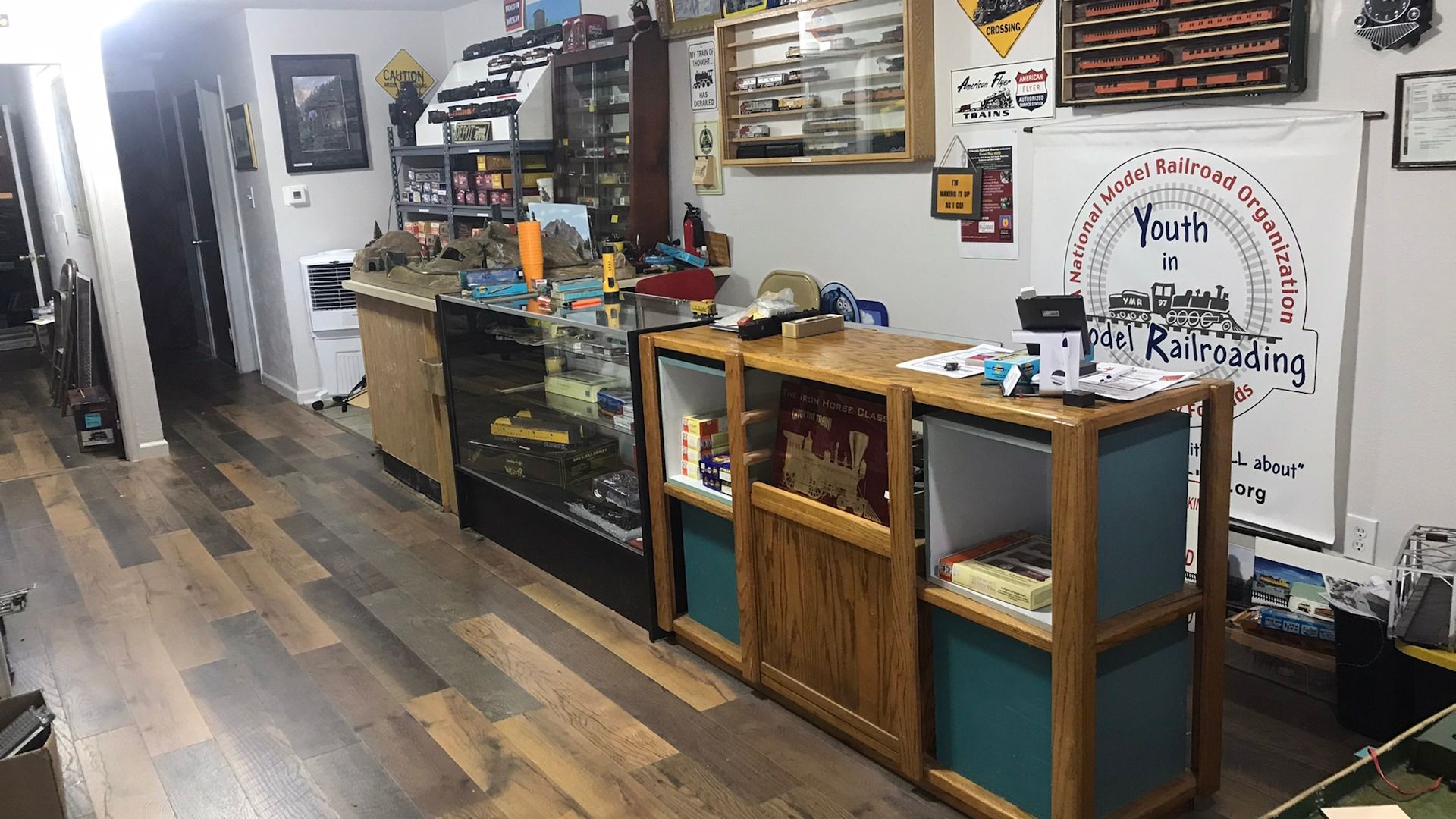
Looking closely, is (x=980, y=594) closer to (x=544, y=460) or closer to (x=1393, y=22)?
(x=1393, y=22)

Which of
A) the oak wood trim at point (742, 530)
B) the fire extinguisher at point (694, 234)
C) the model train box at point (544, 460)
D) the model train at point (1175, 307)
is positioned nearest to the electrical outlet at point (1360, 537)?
the model train at point (1175, 307)

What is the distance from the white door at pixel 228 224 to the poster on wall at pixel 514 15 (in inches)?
102

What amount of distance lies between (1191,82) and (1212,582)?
1.57 metres

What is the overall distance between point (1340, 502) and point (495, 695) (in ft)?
8.15

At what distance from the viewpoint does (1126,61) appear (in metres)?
3.38

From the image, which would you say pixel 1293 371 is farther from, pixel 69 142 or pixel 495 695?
pixel 69 142

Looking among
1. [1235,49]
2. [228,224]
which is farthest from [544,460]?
[228,224]

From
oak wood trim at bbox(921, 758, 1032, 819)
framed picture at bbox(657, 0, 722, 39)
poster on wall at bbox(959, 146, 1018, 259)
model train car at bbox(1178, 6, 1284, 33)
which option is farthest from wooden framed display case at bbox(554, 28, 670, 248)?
oak wood trim at bbox(921, 758, 1032, 819)

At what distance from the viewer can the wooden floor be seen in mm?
2715

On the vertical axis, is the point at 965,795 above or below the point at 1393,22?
below

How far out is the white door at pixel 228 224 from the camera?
813cm

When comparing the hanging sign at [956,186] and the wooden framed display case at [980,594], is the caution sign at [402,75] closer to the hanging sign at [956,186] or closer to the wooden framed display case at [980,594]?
the hanging sign at [956,186]

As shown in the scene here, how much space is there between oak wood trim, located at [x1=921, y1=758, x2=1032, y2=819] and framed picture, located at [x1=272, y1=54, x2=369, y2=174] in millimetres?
6244

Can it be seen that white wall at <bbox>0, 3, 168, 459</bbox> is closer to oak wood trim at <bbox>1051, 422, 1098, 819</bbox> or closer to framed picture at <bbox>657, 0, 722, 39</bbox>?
framed picture at <bbox>657, 0, 722, 39</bbox>
